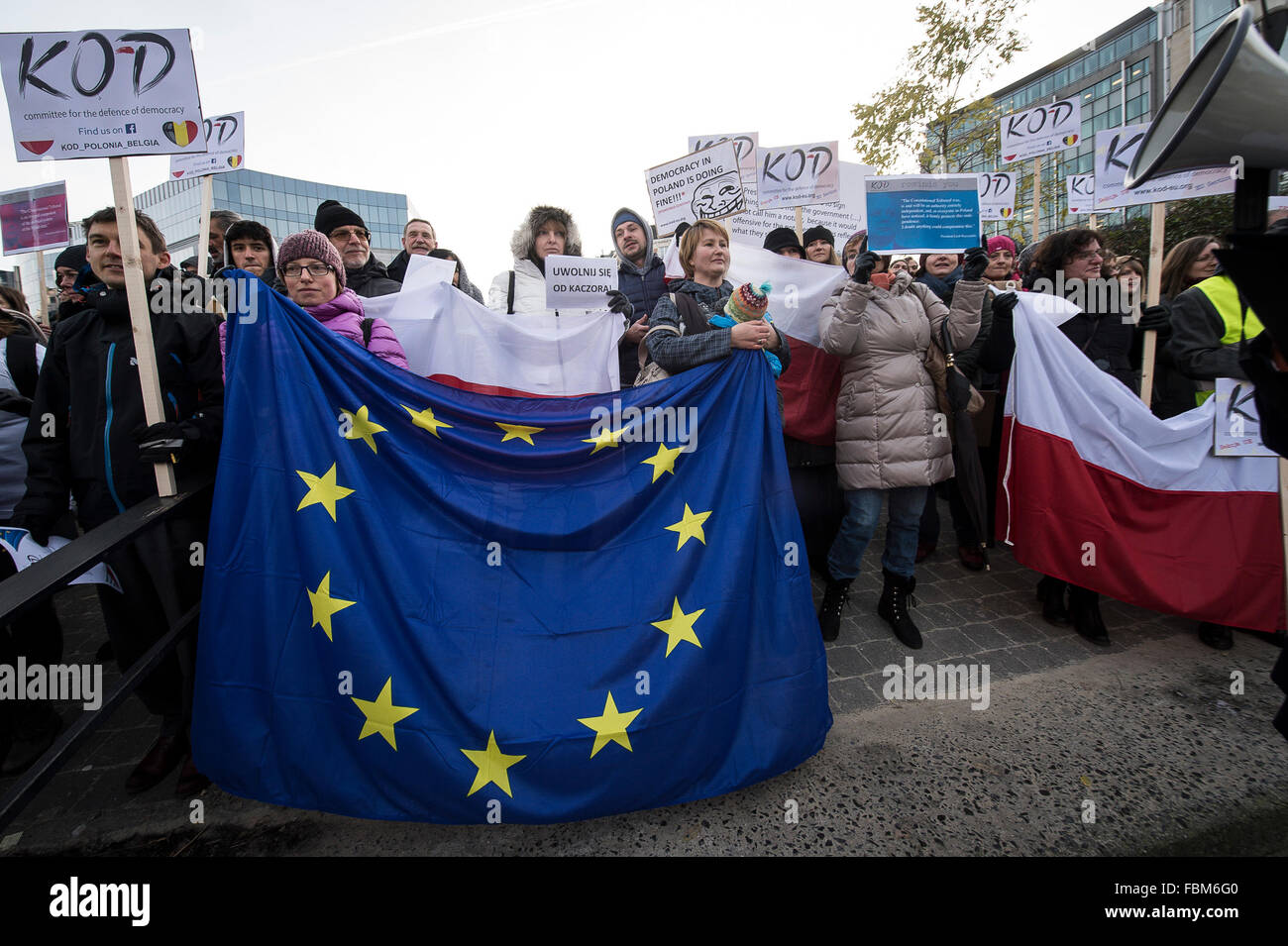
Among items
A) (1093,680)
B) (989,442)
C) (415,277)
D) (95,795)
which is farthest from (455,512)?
(989,442)

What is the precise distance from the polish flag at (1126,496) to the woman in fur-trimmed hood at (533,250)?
293 cm

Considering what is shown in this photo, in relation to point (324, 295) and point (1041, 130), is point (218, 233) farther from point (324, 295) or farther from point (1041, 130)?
point (1041, 130)

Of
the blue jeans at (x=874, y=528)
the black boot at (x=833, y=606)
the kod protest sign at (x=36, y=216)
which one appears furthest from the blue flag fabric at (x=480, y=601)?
→ the kod protest sign at (x=36, y=216)

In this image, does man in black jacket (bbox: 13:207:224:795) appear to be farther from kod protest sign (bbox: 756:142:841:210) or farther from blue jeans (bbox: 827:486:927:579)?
kod protest sign (bbox: 756:142:841:210)

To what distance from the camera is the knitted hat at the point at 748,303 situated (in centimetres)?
284

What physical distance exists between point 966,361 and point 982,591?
1.54 m

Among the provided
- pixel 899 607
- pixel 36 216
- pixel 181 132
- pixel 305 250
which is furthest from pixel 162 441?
pixel 36 216

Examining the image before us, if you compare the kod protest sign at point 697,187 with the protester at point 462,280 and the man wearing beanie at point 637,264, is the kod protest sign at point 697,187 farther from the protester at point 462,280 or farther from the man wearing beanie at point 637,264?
the protester at point 462,280

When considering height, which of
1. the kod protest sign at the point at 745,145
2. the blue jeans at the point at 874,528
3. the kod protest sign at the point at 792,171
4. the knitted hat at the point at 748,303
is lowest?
the blue jeans at the point at 874,528

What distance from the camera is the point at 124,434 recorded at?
8.35 feet

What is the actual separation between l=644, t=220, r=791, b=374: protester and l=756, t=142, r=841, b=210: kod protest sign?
2524 millimetres

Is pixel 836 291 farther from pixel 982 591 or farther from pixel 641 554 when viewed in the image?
pixel 982 591

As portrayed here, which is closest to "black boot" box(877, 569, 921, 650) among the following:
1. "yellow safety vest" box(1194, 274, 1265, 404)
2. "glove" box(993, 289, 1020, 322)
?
"glove" box(993, 289, 1020, 322)

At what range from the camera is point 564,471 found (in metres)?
2.52
